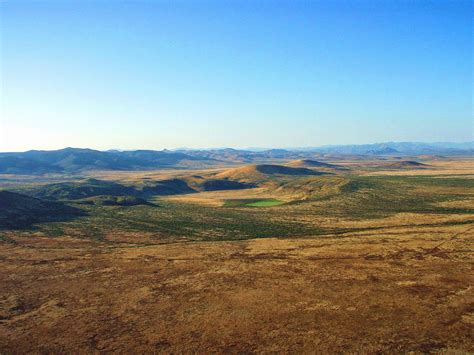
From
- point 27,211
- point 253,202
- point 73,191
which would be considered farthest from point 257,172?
point 27,211

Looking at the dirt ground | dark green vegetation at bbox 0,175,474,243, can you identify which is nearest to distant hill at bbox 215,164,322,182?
dark green vegetation at bbox 0,175,474,243

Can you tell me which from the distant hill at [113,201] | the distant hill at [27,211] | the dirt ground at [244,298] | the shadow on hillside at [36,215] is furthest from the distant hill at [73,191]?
the dirt ground at [244,298]

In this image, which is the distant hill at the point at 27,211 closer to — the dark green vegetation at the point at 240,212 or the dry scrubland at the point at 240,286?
the dark green vegetation at the point at 240,212

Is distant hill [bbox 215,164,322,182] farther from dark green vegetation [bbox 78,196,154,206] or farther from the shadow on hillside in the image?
the shadow on hillside

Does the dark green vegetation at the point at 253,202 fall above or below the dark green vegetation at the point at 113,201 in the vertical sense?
below

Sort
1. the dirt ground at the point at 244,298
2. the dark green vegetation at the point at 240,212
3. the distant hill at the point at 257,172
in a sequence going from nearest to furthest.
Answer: the dirt ground at the point at 244,298
the dark green vegetation at the point at 240,212
the distant hill at the point at 257,172

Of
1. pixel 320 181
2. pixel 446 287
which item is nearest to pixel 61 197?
pixel 320 181

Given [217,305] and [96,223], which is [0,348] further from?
[96,223]
